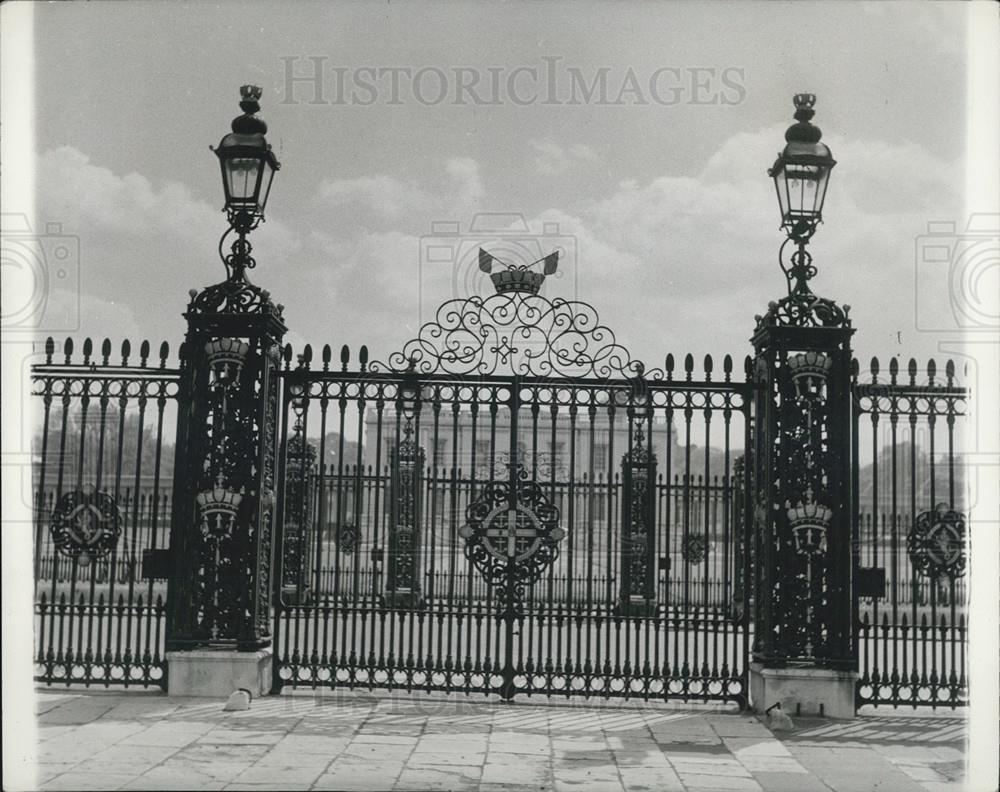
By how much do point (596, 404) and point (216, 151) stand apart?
4345 mm

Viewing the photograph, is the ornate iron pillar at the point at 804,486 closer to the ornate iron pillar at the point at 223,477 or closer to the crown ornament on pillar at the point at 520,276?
the crown ornament on pillar at the point at 520,276

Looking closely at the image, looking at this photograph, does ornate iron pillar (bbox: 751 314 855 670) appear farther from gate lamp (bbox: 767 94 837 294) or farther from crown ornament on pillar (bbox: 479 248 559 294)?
crown ornament on pillar (bbox: 479 248 559 294)

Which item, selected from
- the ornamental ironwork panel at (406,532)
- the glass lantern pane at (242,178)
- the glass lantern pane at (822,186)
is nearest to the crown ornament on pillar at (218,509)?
the ornamental ironwork panel at (406,532)

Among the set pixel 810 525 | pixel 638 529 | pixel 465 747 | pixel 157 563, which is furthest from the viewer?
pixel 638 529

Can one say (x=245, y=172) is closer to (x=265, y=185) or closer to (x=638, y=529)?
(x=265, y=185)

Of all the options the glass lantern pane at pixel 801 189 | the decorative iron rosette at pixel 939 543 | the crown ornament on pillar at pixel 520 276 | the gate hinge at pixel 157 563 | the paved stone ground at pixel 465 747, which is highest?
the glass lantern pane at pixel 801 189

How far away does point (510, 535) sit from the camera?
31.5 ft

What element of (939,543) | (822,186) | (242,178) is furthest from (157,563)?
(939,543)

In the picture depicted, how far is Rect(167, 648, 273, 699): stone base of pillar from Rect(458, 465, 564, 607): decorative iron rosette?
7.39 feet

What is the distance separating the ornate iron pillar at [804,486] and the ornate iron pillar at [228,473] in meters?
4.68

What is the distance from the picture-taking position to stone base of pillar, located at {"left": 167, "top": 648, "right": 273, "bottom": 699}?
9219 millimetres

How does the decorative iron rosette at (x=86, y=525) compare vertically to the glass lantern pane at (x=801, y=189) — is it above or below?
below

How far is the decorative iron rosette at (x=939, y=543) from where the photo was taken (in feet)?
30.8

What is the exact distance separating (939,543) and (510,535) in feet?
13.1
